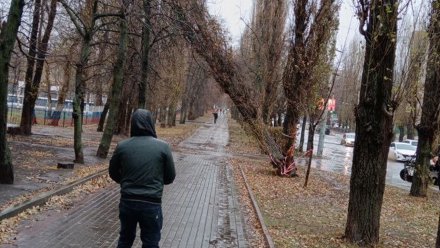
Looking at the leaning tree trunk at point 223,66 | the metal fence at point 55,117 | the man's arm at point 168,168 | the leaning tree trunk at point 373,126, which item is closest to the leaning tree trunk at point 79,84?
the leaning tree trunk at point 223,66

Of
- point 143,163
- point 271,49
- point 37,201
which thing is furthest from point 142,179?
point 271,49

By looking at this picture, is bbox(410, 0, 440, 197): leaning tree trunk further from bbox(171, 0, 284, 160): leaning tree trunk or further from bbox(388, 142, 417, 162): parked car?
bbox(388, 142, 417, 162): parked car

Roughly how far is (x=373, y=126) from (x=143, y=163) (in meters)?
4.48

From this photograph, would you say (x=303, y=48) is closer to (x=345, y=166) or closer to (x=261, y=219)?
(x=261, y=219)

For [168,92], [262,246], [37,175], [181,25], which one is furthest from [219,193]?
[168,92]

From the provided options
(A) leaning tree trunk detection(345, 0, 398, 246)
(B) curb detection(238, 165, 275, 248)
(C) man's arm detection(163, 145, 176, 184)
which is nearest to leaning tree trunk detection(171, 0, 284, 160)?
(B) curb detection(238, 165, 275, 248)

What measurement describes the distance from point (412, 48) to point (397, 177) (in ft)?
53.9

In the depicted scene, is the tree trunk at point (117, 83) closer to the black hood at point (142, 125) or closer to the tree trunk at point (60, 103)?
the tree trunk at point (60, 103)

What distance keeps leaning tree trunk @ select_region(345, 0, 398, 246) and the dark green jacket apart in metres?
4.17

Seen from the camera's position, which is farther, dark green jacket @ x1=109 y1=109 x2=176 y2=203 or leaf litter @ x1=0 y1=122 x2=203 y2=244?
leaf litter @ x1=0 y1=122 x2=203 y2=244

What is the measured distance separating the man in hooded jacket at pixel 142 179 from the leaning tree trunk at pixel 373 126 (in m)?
4.20

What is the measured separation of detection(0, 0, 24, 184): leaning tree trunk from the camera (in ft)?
35.1

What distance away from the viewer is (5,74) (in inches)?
423

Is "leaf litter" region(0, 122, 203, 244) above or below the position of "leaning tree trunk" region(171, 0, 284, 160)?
below
